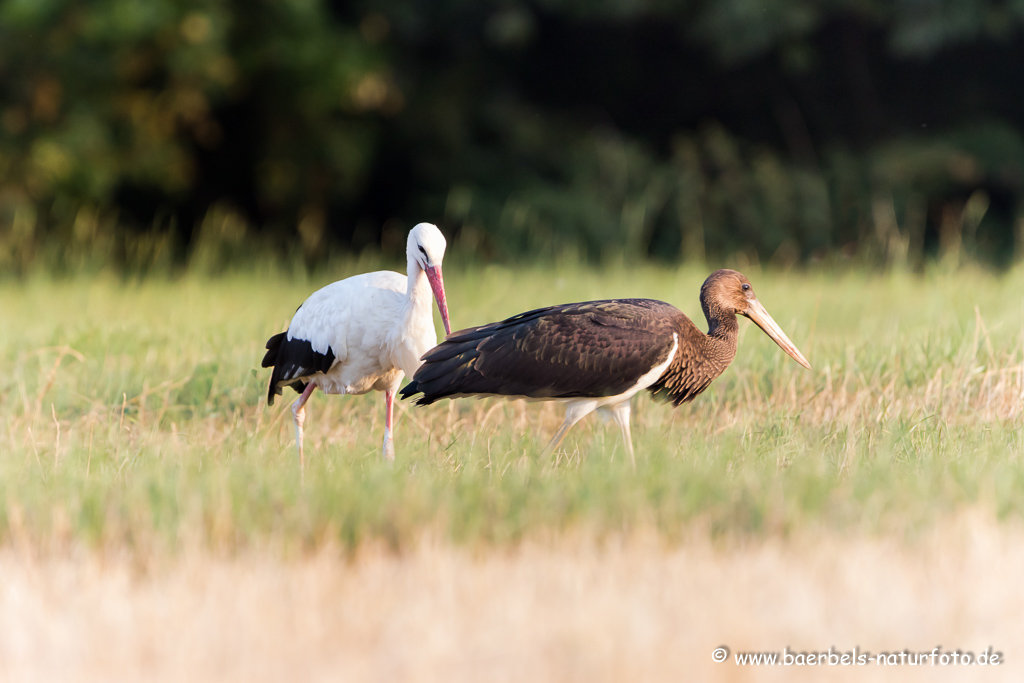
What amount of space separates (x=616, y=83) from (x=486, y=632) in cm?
1302

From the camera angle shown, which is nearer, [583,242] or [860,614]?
[860,614]

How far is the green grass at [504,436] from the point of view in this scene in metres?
2.96

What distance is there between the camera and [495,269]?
334 inches

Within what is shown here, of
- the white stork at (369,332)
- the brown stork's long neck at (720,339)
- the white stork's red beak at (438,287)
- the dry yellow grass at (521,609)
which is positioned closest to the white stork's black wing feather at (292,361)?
the white stork at (369,332)

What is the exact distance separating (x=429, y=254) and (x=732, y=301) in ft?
4.43

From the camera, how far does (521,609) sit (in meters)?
2.44

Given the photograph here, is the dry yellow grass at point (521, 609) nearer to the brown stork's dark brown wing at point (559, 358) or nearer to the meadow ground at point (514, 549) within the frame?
the meadow ground at point (514, 549)

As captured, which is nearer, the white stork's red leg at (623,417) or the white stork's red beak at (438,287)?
the white stork's red leg at (623,417)

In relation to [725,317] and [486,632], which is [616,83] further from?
[486,632]

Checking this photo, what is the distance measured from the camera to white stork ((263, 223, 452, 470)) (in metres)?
4.38

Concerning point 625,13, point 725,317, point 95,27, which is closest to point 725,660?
point 725,317

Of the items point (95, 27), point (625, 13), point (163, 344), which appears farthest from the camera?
point (625, 13)

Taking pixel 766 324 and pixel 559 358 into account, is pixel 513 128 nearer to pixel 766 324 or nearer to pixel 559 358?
pixel 766 324

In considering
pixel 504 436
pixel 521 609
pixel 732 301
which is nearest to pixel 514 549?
pixel 521 609
